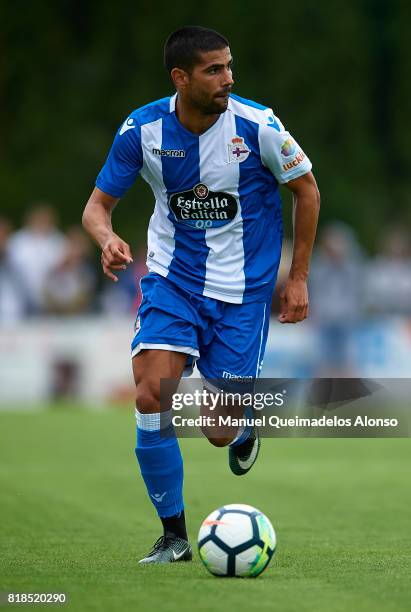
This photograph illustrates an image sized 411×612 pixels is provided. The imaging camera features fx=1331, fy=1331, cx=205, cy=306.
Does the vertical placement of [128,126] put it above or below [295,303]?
above

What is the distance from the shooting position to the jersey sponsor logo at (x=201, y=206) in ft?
22.8

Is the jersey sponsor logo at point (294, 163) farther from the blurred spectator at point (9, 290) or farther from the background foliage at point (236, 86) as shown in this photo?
the background foliage at point (236, 86)

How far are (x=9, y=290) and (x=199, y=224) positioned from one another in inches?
465

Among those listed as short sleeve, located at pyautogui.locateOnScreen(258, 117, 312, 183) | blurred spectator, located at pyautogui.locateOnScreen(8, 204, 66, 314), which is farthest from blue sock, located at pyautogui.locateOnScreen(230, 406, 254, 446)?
blurred spectator, located at pyautogui.locateOnScreen(8, 204, 66, 314)

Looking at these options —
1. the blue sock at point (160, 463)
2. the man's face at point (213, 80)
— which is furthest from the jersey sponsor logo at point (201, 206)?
the blue sock at point (160, 463)

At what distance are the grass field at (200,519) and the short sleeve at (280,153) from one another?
1993mm

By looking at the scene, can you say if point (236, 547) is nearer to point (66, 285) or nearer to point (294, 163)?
point (294, 163)


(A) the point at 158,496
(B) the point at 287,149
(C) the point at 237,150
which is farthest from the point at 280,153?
(A) the point at 158,496

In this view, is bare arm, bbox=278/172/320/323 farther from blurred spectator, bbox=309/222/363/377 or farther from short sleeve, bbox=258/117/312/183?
blurred spectator, bbox=309/222/363/377

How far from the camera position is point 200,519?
28.1 feet

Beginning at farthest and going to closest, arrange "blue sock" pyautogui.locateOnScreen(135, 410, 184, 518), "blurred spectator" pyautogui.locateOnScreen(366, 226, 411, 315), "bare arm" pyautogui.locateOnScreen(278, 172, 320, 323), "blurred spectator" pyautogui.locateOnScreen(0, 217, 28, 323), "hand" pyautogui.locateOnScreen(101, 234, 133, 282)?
"blurred spectator" pyautogui.locateOnScreen(366, 226, 411, 315)
"blurred spectator" pyautogui.locateOnScreen(0, 217, 28, 323)
"bare arm" pyautogui.locateOnScreen(278, 172, 320, 323)
"blue sock" pyautogui.locateOnScreen(135, 410, 184, 518)
"hand" pyautogui.locateOnScreen(101, 234, 133, 282)

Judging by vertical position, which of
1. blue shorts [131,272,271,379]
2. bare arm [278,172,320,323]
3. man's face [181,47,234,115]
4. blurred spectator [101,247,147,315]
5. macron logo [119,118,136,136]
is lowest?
blurred spectator [101,247,147,315]

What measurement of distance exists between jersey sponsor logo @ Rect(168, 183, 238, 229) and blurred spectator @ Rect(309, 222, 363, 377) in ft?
38.4

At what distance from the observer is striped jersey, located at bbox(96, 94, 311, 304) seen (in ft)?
22.8
